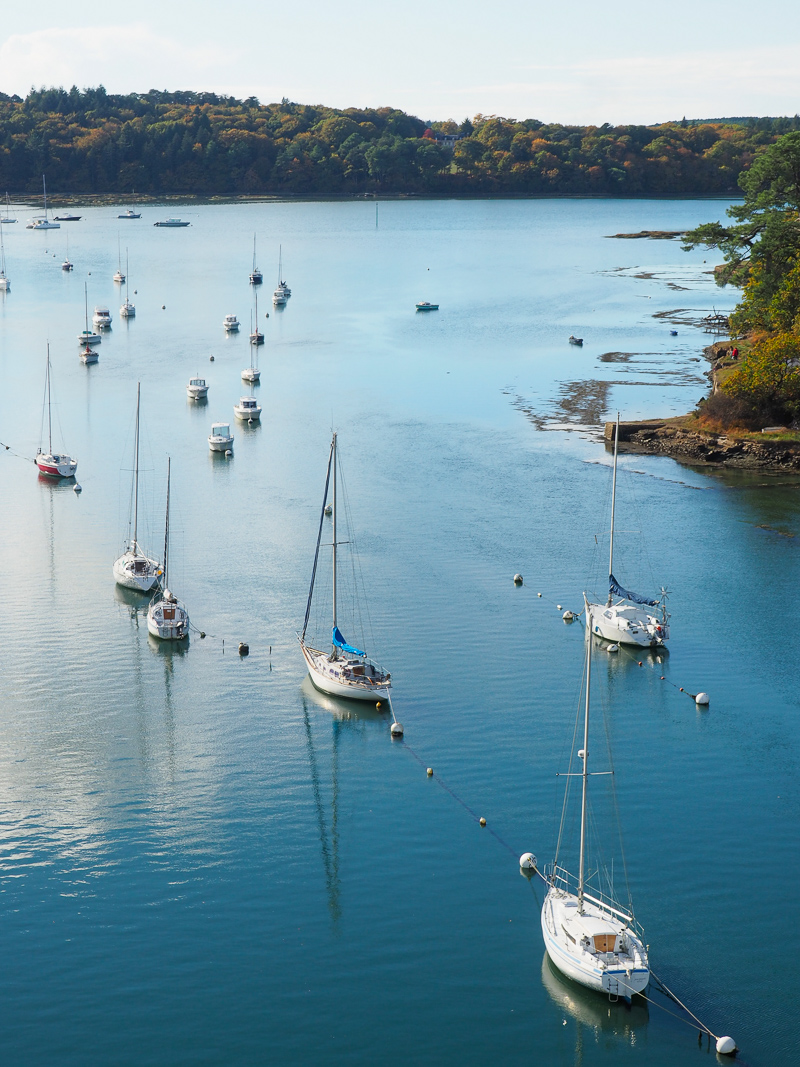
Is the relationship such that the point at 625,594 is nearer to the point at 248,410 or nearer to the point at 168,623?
the point at 168,623

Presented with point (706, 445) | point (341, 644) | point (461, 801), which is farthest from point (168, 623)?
point (706, 445)

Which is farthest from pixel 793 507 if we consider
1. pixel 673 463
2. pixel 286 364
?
pixel 286 364

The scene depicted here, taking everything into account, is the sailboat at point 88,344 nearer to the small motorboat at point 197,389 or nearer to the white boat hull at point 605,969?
the small motorboat at point 197,389

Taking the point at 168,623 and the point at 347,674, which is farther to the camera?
the point at 168,623

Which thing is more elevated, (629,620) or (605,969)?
(629,620)

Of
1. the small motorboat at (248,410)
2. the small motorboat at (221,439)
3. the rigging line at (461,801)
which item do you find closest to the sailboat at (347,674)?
the rigging line at (461,801)

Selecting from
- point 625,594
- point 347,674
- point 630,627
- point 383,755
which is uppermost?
point 625,594

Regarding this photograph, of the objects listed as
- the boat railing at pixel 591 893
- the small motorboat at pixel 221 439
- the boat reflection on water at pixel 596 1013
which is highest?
the small motorboat at pixel 221 439
